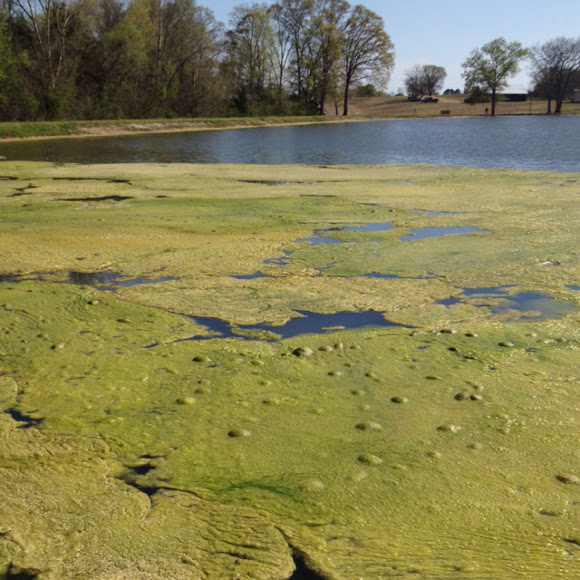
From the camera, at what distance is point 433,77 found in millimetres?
88938

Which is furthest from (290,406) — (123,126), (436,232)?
(123,126)

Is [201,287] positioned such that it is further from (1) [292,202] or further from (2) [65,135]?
(2) [65,135]

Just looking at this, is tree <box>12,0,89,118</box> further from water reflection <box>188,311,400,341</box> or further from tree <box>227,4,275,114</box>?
water reflection <box>188,311,400,341</box>

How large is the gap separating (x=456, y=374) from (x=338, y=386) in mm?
556

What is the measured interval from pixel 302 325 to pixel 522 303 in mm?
1424

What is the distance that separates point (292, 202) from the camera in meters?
8.19

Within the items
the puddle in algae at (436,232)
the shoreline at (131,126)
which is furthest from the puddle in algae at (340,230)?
the shoreline at (131,126)

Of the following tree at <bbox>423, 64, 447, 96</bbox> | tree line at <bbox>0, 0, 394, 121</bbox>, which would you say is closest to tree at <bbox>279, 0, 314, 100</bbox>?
tree line at <bbox>0, 0, 394, 121</bbox>

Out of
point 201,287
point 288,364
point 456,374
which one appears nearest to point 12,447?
point 288,364

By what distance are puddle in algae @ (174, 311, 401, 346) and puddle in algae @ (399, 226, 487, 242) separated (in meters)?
2.32

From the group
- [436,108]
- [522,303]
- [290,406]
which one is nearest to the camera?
[290,406]

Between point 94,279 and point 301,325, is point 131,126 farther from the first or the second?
point 301,325

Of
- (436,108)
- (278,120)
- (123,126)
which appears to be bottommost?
(123,126)

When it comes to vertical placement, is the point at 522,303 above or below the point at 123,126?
below
